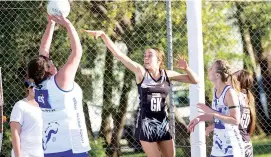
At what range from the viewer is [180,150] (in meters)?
12.6

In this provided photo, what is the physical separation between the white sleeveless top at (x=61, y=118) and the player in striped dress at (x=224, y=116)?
1.27 m

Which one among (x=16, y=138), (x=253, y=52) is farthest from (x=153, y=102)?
(x=253, y=52)

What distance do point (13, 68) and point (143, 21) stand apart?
7.57 feet

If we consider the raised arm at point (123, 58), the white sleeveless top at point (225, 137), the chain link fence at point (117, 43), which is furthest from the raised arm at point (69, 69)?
the chain link fence at point (117, 43)

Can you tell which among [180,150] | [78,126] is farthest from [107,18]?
[78,126]

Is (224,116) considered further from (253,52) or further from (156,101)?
(253,52)

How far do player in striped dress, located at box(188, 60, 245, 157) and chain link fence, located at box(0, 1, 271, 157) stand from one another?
392cm

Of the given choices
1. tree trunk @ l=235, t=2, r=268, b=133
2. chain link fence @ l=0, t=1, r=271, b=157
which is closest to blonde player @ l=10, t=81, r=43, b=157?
chain link fence @ l=0, t=1, r=271, b=157

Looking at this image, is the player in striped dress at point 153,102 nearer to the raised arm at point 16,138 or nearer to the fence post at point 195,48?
the fence post at point 195,48

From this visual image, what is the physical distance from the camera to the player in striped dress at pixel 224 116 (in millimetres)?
7023

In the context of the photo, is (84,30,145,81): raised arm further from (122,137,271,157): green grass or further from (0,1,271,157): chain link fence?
(122,137,271,157): green grass

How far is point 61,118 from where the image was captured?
20.8 ft

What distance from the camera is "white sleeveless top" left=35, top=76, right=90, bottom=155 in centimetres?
629

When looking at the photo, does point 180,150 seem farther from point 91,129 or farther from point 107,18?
point 107,18
